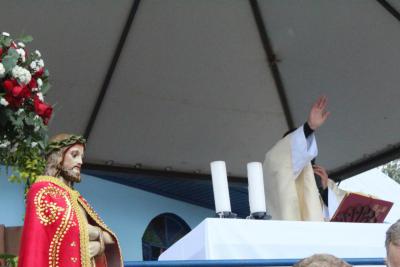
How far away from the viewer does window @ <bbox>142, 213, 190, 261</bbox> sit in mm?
9188

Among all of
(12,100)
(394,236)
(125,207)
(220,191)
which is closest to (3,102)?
(12,100)

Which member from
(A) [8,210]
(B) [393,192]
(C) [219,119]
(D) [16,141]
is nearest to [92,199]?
(A) [8,210]

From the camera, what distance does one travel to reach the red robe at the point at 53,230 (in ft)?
12.4

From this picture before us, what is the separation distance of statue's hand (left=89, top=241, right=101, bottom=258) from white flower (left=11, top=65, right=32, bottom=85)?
A: 873mm

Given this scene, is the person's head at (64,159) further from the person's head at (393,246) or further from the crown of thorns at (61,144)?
the person's head at (393,246)

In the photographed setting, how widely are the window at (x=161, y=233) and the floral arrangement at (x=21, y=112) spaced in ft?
16.1

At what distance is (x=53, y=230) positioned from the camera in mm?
3873

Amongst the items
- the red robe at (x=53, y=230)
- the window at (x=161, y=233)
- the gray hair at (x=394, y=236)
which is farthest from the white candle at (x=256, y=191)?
the window at (x=161, y=233)

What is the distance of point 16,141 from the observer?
4.23 metres

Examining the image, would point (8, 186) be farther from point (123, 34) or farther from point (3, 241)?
point (3, 241)

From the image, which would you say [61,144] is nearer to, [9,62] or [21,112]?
[21,112]

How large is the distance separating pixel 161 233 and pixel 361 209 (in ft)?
13.6

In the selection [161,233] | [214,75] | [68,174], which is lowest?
[68,174]

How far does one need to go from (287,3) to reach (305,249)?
290 centimetres
